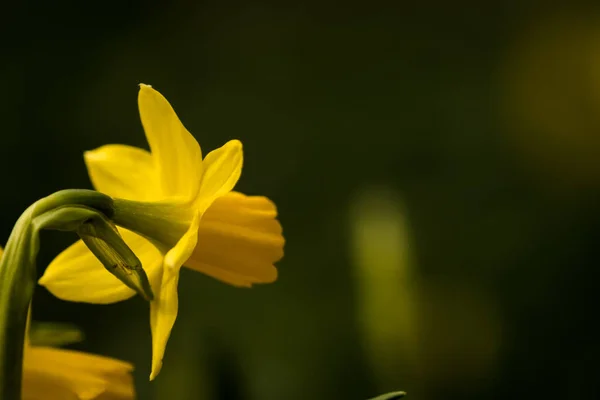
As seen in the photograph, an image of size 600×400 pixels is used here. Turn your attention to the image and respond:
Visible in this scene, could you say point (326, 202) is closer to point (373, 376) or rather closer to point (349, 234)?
point (349, 234)

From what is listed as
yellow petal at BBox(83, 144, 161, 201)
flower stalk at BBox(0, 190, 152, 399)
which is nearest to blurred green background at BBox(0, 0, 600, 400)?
yellow petal at BBox(83, 144, 161, 201)

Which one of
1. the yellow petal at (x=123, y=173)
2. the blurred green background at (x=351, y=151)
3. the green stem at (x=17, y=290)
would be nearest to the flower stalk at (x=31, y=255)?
the green stem at (x=17, y=290)

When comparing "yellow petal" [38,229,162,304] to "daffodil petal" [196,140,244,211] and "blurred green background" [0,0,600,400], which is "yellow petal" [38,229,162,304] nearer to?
"daffodil petal" [196,140,244,211]

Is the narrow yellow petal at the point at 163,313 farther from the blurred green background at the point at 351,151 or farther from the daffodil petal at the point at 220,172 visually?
the blurred green background at the point at 351,151

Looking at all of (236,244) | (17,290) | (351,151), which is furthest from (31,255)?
(351,151)

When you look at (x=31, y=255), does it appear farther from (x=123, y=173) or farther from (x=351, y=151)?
(x=351, y=151)
